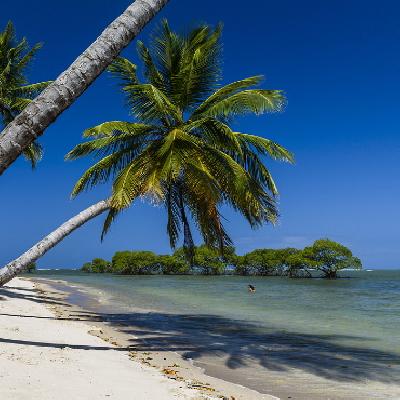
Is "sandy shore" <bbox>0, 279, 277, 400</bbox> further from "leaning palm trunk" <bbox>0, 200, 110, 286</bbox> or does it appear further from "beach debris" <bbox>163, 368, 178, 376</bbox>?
"leaning palm trunk" <bbox>0, 200, 110, 286</bbox>

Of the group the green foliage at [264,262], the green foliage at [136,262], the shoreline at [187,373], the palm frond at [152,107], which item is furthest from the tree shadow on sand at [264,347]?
the green foliage at [136,262]

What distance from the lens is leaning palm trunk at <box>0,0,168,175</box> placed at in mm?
3623

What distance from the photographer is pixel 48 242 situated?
1104cm

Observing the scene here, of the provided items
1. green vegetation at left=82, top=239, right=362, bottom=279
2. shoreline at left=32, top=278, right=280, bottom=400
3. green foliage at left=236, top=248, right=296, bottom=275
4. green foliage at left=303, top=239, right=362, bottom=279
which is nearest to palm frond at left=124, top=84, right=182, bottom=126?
shoreline at left=32, top=278, right=280, bottom=400

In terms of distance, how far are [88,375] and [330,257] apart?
90567mm

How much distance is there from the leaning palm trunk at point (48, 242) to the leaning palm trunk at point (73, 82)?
259 inches

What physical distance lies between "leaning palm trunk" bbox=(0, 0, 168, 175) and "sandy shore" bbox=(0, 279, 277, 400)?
3802mm

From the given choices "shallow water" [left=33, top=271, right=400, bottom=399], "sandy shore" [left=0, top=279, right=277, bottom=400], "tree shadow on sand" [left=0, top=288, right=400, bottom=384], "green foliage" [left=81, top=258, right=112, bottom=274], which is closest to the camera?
"sandy shore" [left=0, top=279, right=277, bottom=400]

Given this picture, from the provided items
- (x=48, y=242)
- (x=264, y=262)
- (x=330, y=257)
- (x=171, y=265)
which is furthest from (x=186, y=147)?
(x=171, y=265)

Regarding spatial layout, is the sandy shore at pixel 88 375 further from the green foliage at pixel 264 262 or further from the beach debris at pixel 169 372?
the green foliage at pixel 264 262

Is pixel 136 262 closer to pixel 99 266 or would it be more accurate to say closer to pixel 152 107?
pixel 99 266

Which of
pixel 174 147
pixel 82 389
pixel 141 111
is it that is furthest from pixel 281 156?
pixel 82 389

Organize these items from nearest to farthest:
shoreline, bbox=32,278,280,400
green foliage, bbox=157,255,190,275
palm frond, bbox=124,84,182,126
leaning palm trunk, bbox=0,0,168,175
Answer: leaning palm trunk, bbox=0,0,168,175 < shoreline, bbox=32,278,280,400 < palm frond, bbox=124,84,182,126 < green foliage, bbox=157,255,190,275

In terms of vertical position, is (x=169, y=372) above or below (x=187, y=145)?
below
